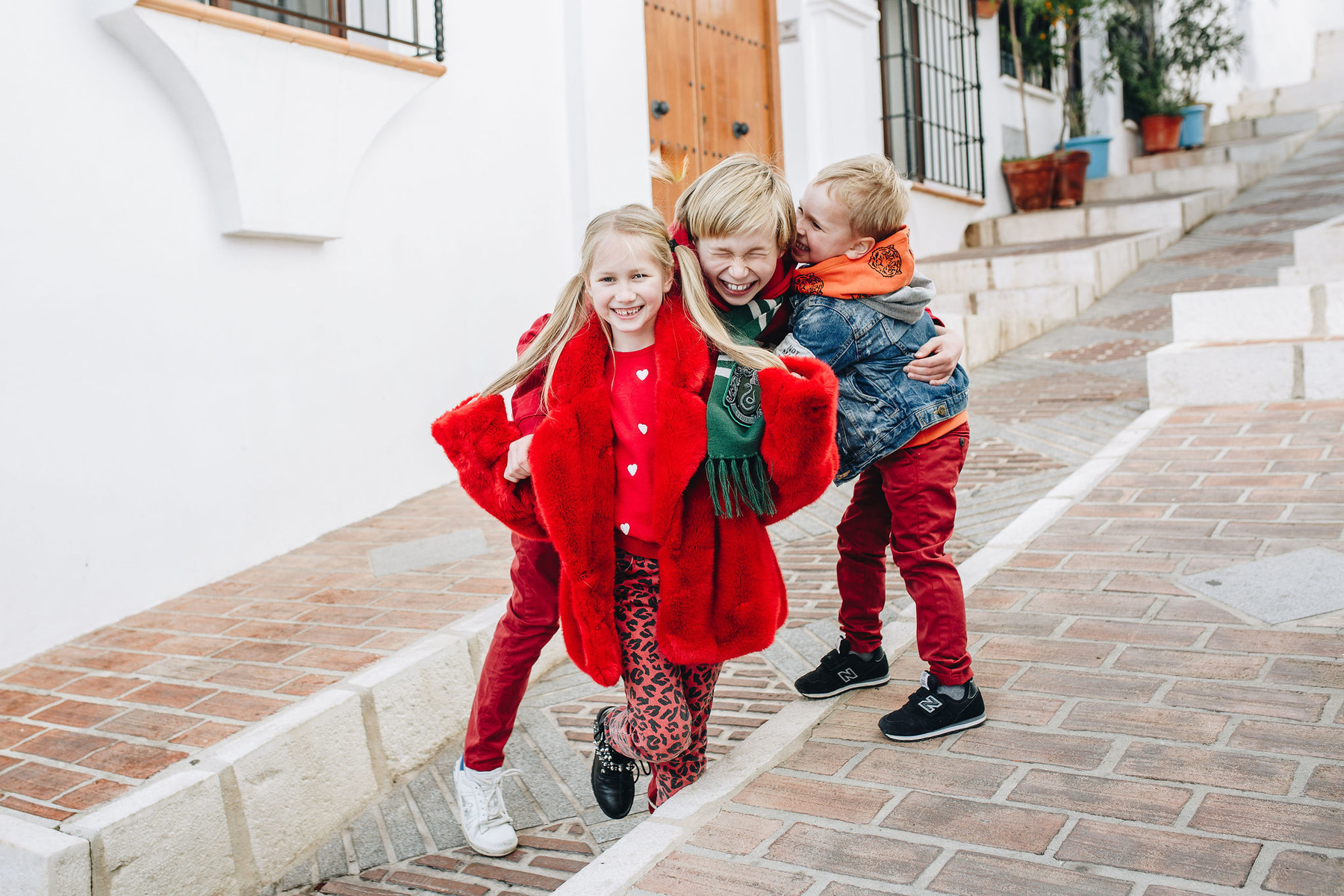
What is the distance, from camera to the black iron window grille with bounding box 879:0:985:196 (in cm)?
973

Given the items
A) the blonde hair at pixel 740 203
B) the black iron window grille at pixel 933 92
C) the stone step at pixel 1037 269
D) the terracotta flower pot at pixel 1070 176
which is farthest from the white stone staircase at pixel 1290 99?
the blonde hair at pixel 740 203

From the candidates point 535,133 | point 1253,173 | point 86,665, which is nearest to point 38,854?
Result: point 86,665

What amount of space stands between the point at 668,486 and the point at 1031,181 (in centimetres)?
1032

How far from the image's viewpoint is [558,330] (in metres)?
2.21

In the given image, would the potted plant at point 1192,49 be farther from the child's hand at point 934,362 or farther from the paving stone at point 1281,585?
the child's hand at point 934,362

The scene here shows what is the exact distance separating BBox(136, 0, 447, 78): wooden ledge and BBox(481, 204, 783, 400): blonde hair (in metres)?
2.52

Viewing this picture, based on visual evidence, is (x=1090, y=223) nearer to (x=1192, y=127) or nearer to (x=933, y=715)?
(x=1192, y=127)

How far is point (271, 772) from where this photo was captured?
2650 millimetres

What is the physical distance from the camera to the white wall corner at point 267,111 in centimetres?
390

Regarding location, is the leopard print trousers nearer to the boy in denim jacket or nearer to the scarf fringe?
the scarf fringe

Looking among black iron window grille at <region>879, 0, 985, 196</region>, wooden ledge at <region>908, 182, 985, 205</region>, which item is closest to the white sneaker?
wooden ledge at <region>908, 182, 985, 205</region>

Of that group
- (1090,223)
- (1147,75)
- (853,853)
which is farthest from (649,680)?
(1147,75)

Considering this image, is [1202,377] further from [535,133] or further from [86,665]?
[86,665]

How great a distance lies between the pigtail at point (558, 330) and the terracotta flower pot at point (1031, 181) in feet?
33.1
